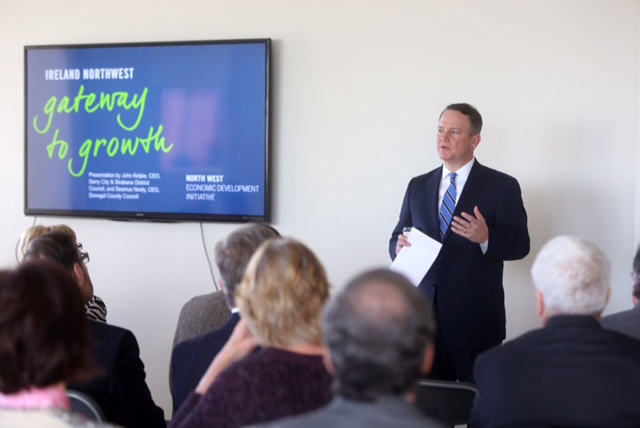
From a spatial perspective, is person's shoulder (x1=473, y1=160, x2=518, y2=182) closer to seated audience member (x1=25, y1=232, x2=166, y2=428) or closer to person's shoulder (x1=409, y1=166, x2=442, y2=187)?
person's shoulder (x1=409, y1=166, x2=442, y2=187)

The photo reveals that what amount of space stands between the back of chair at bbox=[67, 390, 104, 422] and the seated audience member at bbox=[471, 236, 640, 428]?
1.03 m

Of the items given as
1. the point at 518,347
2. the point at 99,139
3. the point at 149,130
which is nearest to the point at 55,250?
the point at 518,347

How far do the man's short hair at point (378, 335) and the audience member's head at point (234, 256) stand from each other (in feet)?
3.05

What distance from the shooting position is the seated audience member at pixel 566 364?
1.83 metres

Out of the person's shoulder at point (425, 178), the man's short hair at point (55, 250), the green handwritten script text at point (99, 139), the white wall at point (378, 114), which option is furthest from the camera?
the green handwritten script text at point (99, 139)

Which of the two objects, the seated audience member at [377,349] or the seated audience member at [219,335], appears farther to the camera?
the seated audience member at [219,335]

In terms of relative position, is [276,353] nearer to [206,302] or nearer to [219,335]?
[219,335]

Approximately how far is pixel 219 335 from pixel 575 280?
1.03 m

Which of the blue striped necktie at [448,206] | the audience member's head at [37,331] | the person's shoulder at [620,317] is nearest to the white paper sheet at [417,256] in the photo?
the blue striped necktie at [448,206]

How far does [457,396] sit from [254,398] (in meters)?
0.94

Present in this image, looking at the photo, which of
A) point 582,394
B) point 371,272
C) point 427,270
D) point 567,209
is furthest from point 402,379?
point 567,209

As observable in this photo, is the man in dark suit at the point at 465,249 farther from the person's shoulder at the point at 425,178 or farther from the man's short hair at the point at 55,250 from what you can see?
the man's short hair at the point at 55,250

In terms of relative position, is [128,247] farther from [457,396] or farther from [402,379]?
[402,379]

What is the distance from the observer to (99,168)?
15.2 ft
